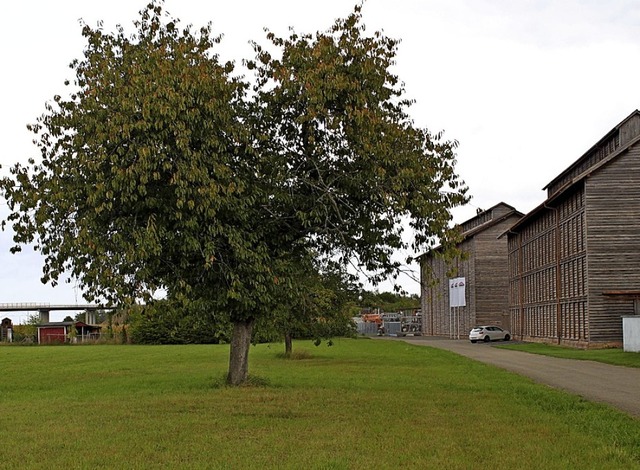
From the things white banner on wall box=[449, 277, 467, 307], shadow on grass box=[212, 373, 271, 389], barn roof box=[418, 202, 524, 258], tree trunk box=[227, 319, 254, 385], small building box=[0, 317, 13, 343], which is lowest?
small building box=[0, 317, 13, 343]

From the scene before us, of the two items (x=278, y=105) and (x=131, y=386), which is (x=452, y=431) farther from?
(x=131, y=386)

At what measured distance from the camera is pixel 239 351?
22922mm

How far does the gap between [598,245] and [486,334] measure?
22.9m

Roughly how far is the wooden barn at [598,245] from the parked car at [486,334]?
11188 millimetres

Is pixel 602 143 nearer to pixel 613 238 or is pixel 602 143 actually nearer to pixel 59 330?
pixel 613 238

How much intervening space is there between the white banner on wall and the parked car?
1111cm

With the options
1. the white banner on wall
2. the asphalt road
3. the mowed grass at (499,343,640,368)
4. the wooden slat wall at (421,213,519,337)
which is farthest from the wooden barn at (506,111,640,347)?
the white banner on wall

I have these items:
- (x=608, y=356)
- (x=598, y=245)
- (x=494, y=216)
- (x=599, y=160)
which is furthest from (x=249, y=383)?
(x=494, y=216)

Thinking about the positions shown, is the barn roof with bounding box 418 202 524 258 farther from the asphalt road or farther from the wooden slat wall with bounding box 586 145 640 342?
the asphalt road

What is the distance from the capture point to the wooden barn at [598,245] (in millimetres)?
49500

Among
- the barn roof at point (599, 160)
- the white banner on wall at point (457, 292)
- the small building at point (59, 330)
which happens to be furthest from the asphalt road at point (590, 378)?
the small building at point (59, 330)

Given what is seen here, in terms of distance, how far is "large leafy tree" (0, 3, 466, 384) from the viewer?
17.8 meters

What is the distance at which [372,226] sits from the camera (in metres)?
21.3

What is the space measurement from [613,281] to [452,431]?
126ft
